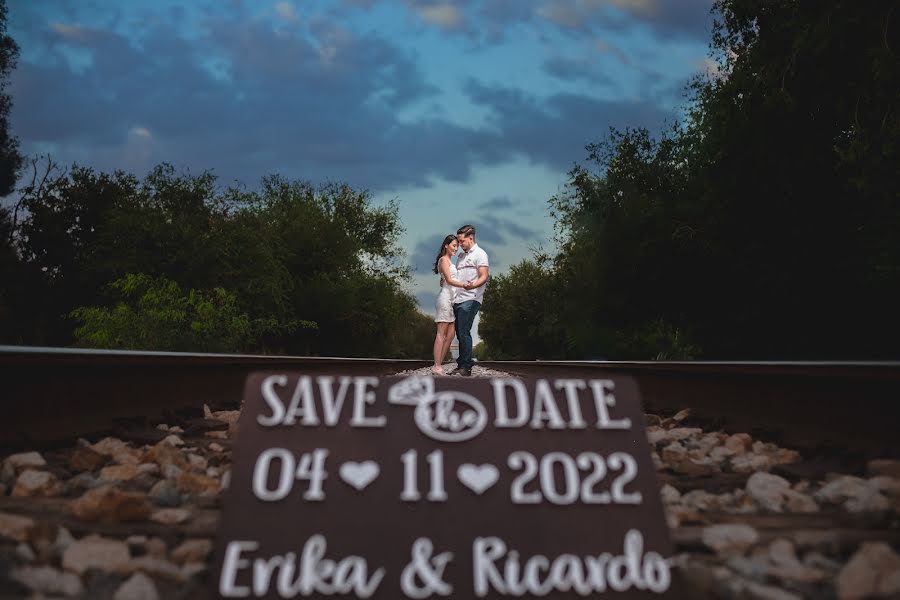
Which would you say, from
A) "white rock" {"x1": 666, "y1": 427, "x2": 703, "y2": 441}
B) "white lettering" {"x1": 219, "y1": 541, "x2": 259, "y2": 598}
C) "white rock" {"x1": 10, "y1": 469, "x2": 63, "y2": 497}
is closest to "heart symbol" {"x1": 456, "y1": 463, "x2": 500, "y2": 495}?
"white lettering" {"x1": 219, "y1": 541, "x2": 259, "y2": 598}

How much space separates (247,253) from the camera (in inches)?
1319

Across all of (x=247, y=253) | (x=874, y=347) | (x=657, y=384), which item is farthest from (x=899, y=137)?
(x=247, y=253)

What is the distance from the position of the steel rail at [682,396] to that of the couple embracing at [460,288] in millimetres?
3225

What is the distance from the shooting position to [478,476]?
227 centimetres

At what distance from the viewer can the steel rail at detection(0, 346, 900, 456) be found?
3.74 metres

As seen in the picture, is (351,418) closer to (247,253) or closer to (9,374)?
(9,374)

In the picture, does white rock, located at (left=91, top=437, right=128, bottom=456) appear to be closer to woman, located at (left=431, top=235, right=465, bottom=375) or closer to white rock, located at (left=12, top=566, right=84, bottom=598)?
white rock, located at (left=12, top=566, right=84, bottom=598)

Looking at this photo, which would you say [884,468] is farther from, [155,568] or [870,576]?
[155,568]

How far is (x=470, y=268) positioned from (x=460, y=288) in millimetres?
392

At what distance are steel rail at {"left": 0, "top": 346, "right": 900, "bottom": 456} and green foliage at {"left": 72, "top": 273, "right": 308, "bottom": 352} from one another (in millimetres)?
13809

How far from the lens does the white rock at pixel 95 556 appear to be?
224 centimetres

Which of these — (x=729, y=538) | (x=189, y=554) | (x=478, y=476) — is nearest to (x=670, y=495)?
(x=729, y=538)

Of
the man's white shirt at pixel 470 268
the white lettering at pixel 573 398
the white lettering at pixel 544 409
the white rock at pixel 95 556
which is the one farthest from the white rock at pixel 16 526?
the man's white shirt at pixel 470 268

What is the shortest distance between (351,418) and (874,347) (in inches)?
848
